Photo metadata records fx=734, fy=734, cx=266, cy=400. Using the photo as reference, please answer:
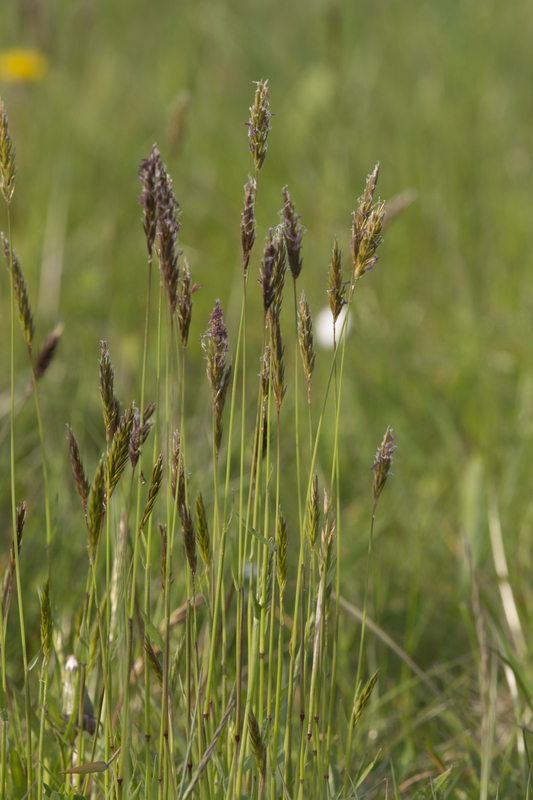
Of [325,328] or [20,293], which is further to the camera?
[325,328]

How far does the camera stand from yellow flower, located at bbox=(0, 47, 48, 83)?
3.12 meters

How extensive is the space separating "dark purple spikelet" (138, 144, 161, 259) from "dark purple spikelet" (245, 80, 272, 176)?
0.31 feet

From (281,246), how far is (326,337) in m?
1.71

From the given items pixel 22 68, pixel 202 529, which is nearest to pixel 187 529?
pixel 202 529

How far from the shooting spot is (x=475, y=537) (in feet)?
5.60

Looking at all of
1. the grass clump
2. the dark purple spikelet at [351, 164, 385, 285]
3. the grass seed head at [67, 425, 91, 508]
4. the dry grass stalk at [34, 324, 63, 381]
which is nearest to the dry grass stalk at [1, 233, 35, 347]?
the grass clump

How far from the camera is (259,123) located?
696 mm

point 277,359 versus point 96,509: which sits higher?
point 277,359

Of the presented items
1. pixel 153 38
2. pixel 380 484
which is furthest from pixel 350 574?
pixel 153 38

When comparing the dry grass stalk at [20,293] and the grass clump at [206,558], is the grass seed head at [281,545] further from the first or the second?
the dry grass stalk at [20,293]

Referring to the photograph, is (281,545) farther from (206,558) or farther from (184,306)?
(184,306)

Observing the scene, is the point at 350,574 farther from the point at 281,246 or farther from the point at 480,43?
the point at 480,43

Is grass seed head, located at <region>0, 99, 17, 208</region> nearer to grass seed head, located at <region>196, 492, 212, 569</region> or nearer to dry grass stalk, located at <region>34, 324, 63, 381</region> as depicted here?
grass seed head, located at <region>196, 492, 212, 569</region>

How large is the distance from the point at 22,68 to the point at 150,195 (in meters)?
2.92
